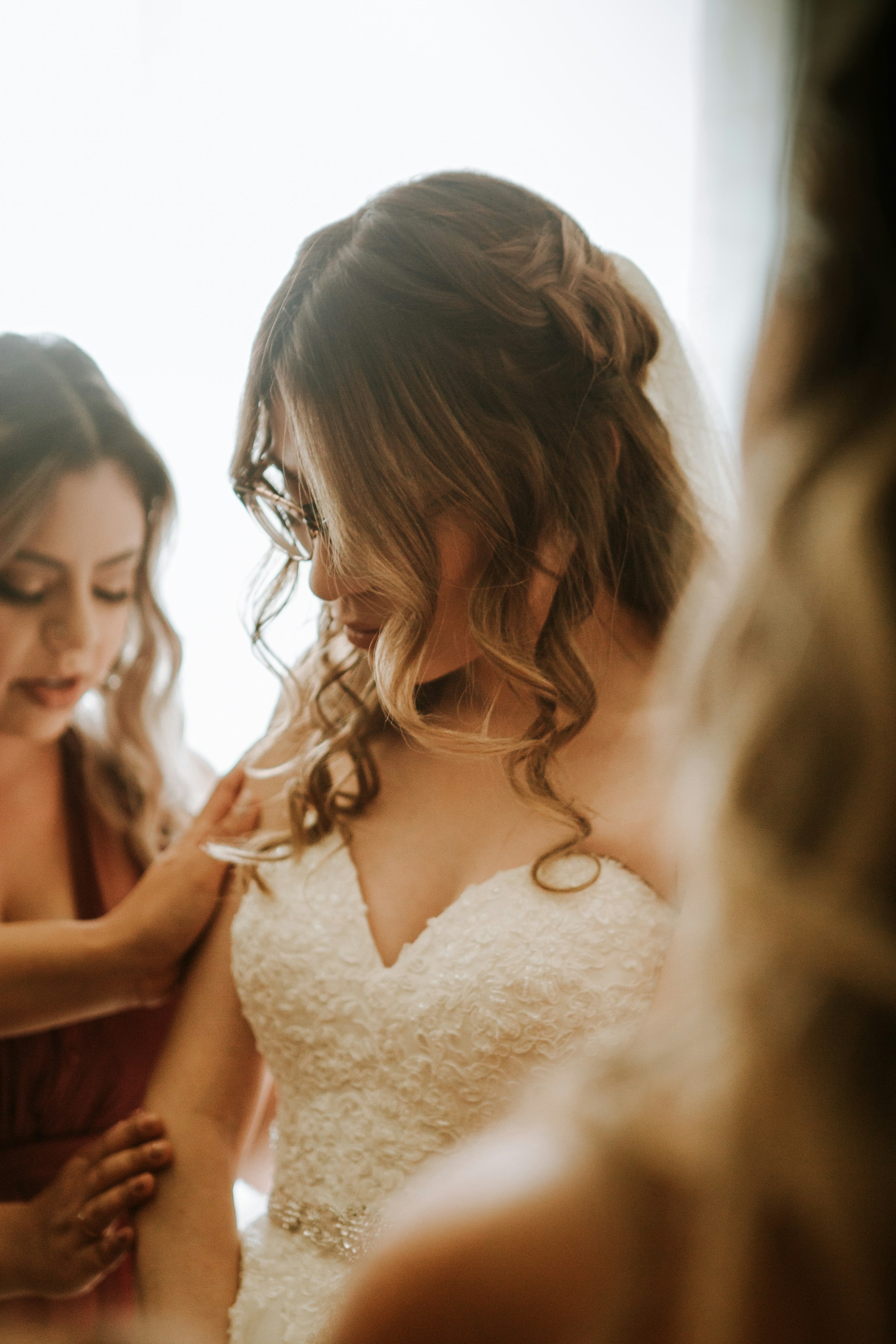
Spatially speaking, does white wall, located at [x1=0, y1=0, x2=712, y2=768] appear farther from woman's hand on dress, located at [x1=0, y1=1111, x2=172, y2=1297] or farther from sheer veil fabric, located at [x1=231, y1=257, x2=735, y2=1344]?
woman's hand on dress, located at [x1=0, y1=1111, x2=172, y2=1297]

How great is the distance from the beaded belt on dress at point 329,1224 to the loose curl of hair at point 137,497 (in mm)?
609

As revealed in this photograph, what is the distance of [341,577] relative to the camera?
3.42 feet

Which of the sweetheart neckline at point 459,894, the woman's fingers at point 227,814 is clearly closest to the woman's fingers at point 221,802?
the woman's fingers at point 227,814

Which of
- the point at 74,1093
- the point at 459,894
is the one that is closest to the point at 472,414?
the point at 459,894

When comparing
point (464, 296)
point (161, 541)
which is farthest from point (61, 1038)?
point (464, 296)

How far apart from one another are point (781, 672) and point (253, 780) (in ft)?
3.45

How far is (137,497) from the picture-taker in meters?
1.42

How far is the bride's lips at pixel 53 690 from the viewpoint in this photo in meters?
1.37

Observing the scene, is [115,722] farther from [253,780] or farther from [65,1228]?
[65,1228]

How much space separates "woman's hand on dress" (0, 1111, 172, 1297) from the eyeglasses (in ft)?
2.21

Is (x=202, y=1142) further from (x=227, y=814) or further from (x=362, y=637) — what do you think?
(x=362, y=637)

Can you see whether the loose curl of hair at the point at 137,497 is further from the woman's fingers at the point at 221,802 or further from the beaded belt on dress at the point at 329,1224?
the beaded belt on dress at the point at 329,1224

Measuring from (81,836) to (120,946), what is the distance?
35 cm

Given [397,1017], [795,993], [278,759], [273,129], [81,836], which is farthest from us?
[273,129]
